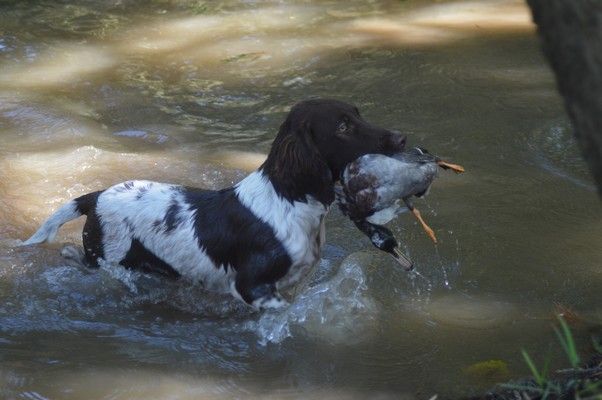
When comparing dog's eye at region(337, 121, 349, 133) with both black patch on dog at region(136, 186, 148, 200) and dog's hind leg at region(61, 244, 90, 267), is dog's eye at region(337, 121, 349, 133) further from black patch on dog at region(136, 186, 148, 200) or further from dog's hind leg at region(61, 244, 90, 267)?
dog's hind leg at region(61, 244, 90, 267)

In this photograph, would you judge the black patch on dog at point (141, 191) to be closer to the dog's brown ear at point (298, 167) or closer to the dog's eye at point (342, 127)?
the dog's brown ear at point (298, 167)

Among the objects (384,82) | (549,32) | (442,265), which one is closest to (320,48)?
(384,82)

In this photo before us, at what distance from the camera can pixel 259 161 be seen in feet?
21.4

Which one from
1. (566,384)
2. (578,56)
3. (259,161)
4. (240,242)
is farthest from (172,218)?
(578,56)

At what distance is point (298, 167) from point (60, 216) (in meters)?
1.49

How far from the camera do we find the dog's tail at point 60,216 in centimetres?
509

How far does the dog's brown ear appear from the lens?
14.4ft

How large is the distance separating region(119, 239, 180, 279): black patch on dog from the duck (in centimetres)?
112

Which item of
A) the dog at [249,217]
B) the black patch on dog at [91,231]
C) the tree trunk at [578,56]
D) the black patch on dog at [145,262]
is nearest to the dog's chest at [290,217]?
the dog at [249,217]

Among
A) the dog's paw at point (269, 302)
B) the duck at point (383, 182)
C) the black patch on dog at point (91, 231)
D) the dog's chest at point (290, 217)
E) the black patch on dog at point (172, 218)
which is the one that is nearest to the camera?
the duck at point (383, 182)

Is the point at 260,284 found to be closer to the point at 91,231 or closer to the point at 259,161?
the point at 91,231

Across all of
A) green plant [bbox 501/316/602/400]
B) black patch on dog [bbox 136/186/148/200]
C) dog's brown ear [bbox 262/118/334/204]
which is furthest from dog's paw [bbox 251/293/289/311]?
green plant [bbox 501/316/602/400]

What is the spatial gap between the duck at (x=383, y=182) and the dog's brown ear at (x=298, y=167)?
0.11m

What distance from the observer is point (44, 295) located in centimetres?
508
